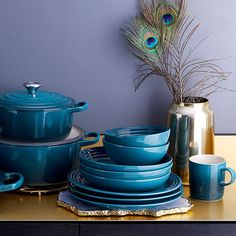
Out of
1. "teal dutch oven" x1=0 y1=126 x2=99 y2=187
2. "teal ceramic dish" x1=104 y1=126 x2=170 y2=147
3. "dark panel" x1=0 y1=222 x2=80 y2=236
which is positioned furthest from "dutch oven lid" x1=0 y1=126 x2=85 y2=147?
"dark panel" x1=0 y1=222 x2=80 y2=236

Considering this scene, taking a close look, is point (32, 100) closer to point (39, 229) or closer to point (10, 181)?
point (10, 181)

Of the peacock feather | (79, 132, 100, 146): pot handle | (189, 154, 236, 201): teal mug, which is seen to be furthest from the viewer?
the peacock feather

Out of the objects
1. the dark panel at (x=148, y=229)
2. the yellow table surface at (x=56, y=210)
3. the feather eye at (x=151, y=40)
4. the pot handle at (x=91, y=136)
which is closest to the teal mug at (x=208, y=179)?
the yellow table surface at (x=56, y=210)

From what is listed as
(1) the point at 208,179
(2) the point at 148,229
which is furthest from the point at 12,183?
(1) the point at 208,179

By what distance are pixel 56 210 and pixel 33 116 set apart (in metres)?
0.22

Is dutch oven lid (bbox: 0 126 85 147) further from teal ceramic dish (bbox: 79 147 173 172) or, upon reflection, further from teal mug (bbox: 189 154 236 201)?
teal mug (bbox: 189 154 236 201)

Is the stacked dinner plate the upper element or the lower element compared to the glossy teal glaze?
lower

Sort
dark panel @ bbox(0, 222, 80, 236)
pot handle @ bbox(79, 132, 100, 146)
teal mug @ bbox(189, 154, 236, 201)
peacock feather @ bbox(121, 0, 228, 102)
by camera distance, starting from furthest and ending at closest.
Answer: peacock feather @ bbox(121, 0, 228, 102)
pot handle @ bbox(79, 132, 100, 146)
teal mug @ bbox(189, 154, 236, 201)
dark panel @ bbox(0, 222, 80, 236)

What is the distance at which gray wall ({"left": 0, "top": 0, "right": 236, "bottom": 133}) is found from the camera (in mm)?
1812

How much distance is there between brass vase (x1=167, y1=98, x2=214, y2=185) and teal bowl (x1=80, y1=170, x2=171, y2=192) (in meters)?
0.19

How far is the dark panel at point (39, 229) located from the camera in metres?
1.42

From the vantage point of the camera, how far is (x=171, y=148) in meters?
1.67

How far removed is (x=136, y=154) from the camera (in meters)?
1.50

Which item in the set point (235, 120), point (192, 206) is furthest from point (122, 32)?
point (192, 206)
